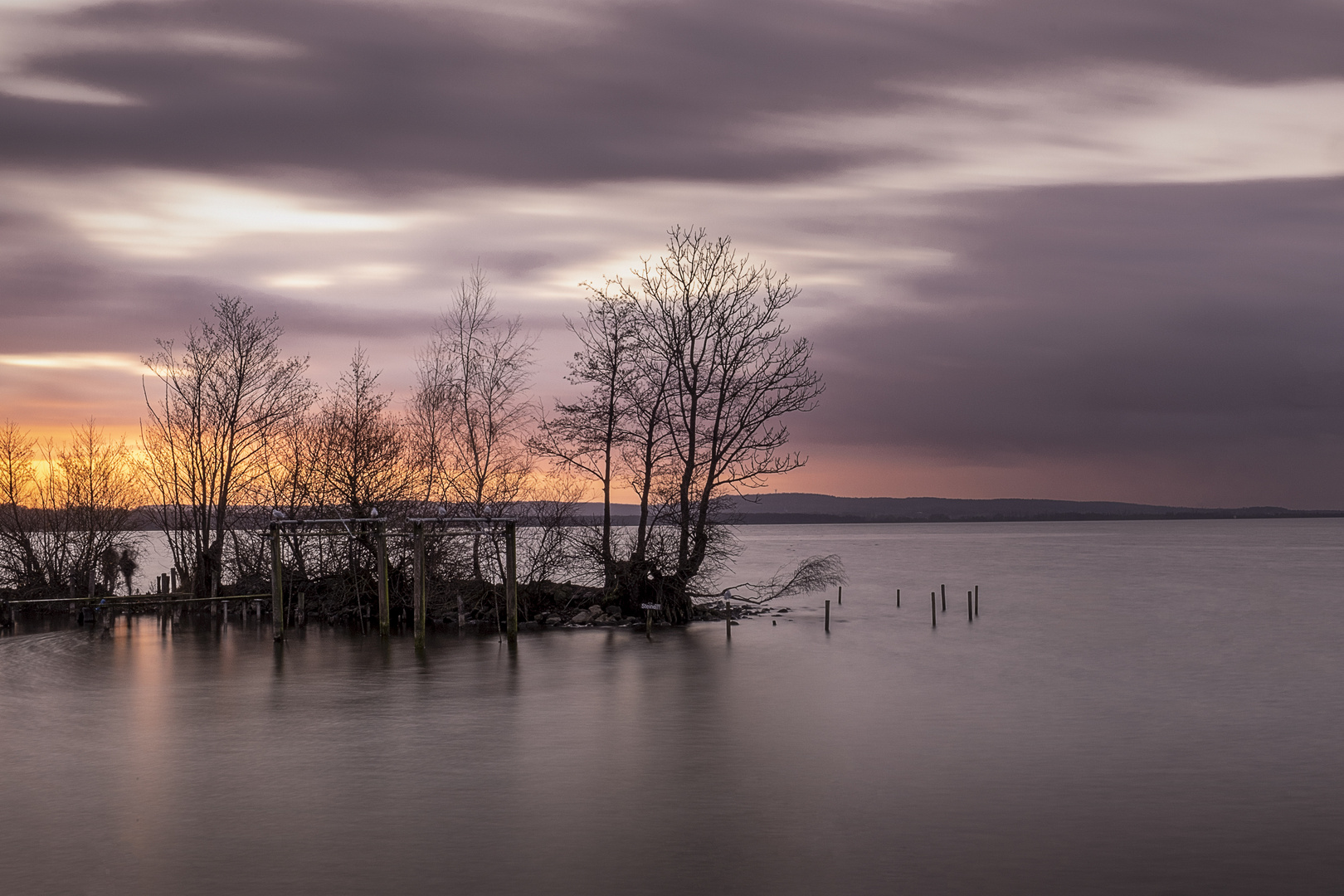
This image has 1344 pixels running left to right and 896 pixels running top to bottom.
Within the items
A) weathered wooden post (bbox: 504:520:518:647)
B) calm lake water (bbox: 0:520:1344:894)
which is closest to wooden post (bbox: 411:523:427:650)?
calm lake water (bbox: 0:520:1344:894)

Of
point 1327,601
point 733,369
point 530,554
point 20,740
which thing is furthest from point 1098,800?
point 1327,601

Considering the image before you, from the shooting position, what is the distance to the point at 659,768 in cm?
1872

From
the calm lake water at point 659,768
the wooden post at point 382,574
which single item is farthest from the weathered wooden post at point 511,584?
the wooden post at point 382,574

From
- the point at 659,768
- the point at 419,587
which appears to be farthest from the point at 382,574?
the point at 659,768

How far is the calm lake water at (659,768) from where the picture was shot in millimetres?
13086

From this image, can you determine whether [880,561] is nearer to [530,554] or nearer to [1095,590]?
[1095,590]

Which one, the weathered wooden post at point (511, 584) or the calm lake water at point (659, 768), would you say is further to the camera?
the weathered wooden post at point (511, 584)

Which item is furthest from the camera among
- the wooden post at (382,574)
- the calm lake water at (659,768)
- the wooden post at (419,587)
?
the wooden post at (382,574)

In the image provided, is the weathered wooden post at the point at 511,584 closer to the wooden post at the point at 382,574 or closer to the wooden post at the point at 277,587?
the wooden post at the point at 382,574

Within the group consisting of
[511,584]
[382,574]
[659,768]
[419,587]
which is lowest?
[659,768]

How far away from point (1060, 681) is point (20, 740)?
23.8 metres

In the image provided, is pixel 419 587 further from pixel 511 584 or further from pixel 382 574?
pixel 511 584

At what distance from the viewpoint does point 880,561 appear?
12094 centimetres

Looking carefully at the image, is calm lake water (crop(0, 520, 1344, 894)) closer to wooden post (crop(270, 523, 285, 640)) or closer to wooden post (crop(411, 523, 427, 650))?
wooden post (crop(411, 523, 427, 650))
